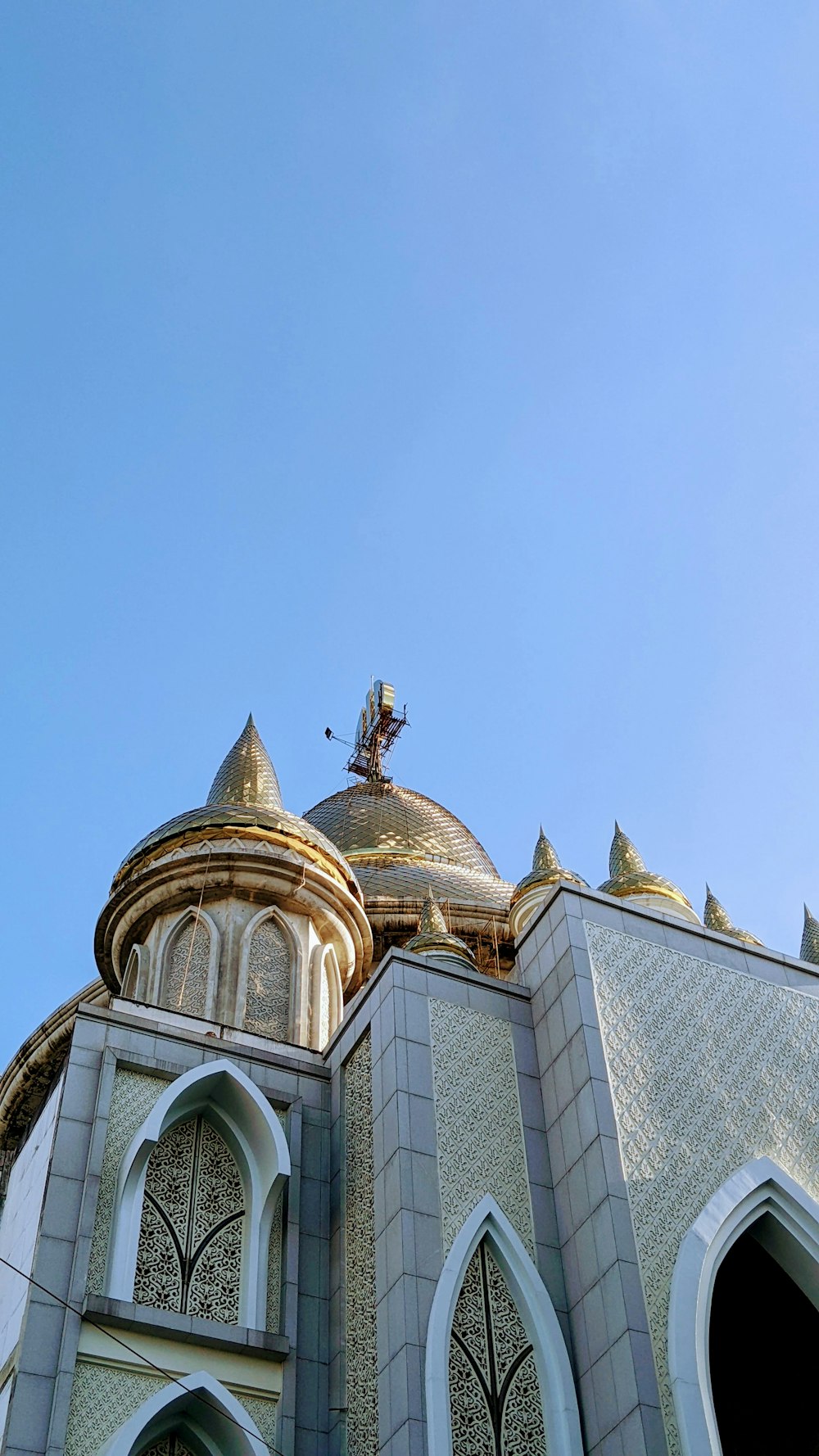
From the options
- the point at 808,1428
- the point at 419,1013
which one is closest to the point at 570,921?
the point at 419,1013

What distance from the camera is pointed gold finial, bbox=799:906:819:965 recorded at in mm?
23500

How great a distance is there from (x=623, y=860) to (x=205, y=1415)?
14798 mm

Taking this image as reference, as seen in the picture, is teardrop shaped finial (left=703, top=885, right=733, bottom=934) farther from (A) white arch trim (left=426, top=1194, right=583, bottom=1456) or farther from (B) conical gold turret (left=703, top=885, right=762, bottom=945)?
(A) white arch trim (left=426, top=1194, right=583, bottom=1456)

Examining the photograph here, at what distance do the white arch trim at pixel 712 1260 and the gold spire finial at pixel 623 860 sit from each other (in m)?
11.9

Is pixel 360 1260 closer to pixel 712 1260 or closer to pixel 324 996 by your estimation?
pixel 712 1260

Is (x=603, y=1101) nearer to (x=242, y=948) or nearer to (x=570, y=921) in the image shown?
(x=570, y=921)

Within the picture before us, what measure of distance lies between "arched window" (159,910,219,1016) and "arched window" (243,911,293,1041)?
1.25ft

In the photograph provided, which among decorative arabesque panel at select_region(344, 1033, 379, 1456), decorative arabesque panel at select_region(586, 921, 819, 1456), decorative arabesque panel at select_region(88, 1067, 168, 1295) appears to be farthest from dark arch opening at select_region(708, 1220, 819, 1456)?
decorative arabesque panel at select_region(88, 1067, 168, 1295)

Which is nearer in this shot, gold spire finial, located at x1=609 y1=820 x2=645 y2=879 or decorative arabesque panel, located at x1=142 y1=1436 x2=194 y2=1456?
decorative arabesque panel, located at x1=142 y1=1436 x2=194 y2=1456

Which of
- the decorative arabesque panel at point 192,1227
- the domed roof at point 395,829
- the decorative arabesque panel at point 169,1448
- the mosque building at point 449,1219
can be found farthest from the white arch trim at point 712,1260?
the domed roof at point 395,829

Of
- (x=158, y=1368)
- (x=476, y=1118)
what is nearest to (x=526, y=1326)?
(x=476, y=1118)

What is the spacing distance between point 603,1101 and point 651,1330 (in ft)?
5.67

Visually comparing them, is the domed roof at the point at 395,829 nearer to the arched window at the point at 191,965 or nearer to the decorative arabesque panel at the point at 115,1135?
the arched window at the point at 191,965

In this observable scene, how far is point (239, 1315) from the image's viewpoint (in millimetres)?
11797
